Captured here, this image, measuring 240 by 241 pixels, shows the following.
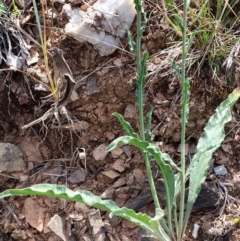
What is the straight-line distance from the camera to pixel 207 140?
5.49 feet

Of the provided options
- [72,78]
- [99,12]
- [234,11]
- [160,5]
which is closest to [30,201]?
[72,78]

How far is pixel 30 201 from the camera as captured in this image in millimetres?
1858

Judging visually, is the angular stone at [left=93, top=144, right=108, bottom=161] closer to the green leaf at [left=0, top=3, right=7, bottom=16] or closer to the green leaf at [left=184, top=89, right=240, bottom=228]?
the green leaf at [left=184, top=89, right=240, bottom=228]

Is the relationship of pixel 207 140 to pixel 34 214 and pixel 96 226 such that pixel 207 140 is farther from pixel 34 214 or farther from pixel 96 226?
pixel 34 214

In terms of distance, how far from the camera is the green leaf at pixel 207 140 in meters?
1.66

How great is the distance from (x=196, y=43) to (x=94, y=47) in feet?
1.23

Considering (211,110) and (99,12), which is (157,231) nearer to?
(211,110)

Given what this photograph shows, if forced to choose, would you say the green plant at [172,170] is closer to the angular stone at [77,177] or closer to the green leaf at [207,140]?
the green leaf at [207,140]

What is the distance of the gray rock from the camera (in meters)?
1.91

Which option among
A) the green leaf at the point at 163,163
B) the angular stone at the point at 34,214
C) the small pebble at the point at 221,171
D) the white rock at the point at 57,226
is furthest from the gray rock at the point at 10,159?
the small pebble at the point at 221,171

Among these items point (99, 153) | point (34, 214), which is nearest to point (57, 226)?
point (34, 214)

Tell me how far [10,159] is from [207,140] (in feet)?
2.39

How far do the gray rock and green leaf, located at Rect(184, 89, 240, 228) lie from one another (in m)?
0.65

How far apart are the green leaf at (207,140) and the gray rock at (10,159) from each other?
65 cm
